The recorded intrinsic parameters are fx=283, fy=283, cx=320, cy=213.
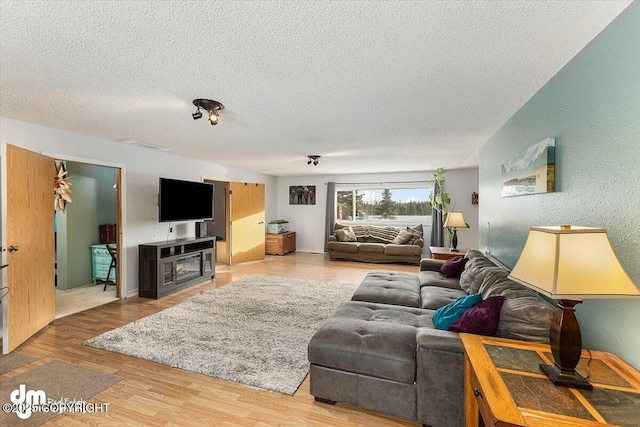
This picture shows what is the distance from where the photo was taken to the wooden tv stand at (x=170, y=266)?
4.21 meters

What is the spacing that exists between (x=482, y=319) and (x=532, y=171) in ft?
4.15

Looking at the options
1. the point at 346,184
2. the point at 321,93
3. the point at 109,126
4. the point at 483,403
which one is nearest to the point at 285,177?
the point at 346,184

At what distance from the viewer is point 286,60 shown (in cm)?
178

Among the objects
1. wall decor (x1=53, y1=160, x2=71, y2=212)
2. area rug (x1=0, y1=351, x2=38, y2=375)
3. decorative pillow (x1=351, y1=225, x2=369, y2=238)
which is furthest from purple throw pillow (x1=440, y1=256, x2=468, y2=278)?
wall decor (x1=53, y1=160, x2=71, y2=212)

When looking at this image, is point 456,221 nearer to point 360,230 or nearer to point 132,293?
point 360,230

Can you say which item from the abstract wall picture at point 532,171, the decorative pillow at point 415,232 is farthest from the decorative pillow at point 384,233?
the abstract wall picture at point 532,171

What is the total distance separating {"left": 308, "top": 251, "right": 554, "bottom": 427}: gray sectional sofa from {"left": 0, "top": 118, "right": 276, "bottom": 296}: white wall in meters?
3.42

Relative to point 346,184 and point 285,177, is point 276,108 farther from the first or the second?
point 285,177

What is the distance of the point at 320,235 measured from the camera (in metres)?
8.51

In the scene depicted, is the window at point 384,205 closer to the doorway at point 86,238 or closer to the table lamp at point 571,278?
the doorway at point 86,238

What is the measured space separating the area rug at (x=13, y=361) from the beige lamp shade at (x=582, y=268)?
12.4 feet

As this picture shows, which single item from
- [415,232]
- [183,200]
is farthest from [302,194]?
[183,200]

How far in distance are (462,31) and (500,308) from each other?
1.62 meters

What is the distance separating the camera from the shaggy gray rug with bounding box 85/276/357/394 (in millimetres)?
2350
